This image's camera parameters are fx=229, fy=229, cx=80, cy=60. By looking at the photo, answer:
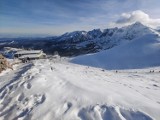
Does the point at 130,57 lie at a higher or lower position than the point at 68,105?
lower

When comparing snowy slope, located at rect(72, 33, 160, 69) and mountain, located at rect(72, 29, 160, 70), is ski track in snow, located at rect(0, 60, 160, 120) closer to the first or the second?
mountain, located at rect(72, 29, 160, 70)

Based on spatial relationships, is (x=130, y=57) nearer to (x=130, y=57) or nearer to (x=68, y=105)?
(x=130, y=57)

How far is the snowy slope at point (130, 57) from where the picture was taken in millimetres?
62250

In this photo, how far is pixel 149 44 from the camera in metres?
80.8

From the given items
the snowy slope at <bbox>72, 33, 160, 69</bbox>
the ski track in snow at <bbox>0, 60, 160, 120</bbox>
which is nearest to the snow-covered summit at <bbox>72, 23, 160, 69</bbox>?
the snowy slope at <bbox>72, 33, 160, 69</bbox>

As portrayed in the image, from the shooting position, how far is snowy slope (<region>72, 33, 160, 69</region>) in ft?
204

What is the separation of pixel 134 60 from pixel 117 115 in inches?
2399

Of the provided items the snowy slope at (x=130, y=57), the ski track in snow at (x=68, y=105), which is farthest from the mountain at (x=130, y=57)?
the ski track in snow at (x=68, y=105)

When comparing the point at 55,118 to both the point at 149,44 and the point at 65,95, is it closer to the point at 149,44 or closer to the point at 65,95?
the point at 65,95

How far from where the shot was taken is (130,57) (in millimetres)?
69875

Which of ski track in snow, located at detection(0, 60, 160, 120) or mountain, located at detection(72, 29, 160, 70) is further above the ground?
ski track in snow, located at detection(0, 60, 160, 120)

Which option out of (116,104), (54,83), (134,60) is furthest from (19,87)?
(134,60)

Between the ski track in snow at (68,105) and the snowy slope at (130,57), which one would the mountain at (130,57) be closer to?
the snowy slope at (130,57)

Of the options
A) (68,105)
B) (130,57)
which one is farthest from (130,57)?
(68,105)
